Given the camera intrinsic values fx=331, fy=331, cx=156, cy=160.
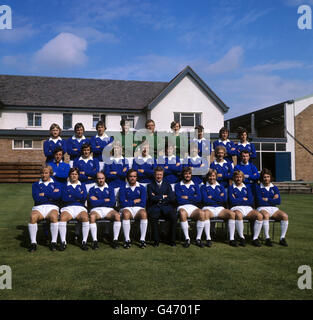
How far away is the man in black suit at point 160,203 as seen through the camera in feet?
22.6

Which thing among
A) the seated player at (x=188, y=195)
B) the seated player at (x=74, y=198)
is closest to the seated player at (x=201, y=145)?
the seated player at (x=188, y=195)

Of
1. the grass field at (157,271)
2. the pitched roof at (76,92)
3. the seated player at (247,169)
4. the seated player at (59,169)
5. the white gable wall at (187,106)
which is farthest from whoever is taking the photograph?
the pitched roof at (76,92)

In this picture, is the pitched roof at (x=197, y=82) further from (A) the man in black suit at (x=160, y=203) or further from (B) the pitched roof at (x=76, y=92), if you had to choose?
(A) the man in black suit at (x=160, y=203)

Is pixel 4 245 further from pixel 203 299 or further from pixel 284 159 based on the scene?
pixel 284 159

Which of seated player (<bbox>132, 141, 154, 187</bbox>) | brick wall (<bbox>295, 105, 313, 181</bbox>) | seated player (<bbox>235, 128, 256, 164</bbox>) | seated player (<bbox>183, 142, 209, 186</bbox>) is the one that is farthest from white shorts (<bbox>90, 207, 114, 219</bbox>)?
brick wall (<bbox>295, 105, 313, 181</bbox>)

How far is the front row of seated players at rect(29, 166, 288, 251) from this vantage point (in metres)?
6.67

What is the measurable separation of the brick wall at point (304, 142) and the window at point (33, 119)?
22.2m

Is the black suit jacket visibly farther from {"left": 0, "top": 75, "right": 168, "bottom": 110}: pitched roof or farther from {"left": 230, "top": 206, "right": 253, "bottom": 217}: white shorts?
{"left": 0, "top": 75, "right": 168, "bottom": 110}: pitched roof

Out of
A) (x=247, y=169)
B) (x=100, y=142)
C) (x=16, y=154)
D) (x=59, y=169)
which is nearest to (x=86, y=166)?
(x=59, y=169)

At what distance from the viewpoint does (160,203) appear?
717 centimetres

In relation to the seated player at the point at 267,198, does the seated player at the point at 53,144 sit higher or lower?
higher

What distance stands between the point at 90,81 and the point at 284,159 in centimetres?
1912

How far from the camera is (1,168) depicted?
70.0 ft

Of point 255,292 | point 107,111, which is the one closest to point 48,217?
point 255,292
